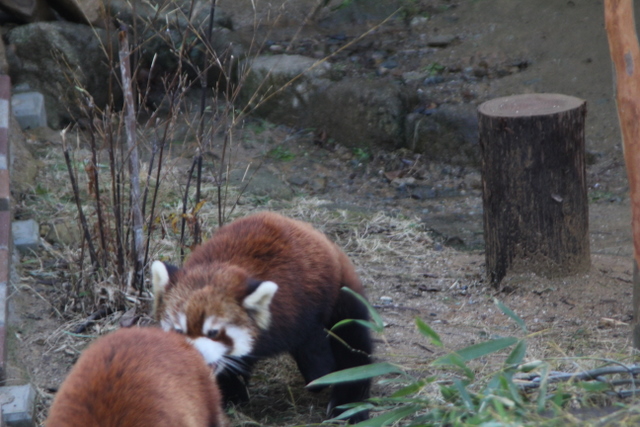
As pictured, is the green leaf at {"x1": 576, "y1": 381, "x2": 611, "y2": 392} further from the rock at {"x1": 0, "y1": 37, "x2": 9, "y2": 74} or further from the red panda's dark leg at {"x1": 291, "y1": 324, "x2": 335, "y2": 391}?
the rock at {"x1": 0, "y1": 37, "x2": 9, "y2": 74}

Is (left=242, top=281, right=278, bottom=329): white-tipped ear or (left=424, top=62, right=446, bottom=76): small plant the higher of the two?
(left=424, top=62, right=446, bottom=76): small plant

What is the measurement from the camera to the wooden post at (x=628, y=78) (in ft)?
9.73

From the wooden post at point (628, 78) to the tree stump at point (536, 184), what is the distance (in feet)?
3.10

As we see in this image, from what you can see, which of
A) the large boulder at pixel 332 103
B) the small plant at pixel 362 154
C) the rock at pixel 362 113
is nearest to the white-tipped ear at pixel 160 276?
the large boulder at pixel 332 103

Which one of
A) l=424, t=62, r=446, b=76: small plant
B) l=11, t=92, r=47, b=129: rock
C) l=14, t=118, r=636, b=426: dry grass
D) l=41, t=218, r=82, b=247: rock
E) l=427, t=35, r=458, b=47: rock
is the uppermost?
l=427, t=35, r=458, b=47: rock

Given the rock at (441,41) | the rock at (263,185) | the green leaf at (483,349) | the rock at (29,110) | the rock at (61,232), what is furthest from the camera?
the rock at (441,41)

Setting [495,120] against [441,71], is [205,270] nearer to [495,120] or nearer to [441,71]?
[495,120]

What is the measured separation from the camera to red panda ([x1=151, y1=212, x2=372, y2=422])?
280cm

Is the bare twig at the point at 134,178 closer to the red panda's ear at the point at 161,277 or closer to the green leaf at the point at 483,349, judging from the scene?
the red panda's ear at the point at 161,277

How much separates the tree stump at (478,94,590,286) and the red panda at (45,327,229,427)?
214 cm

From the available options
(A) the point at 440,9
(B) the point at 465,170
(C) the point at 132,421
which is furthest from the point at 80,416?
(A) the point at 440,9

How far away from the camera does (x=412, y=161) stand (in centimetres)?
651

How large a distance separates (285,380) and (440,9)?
216 inches

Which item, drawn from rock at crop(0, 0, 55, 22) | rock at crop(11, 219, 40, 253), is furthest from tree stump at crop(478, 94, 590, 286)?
rock at crop(0, 0, 55, 22)
